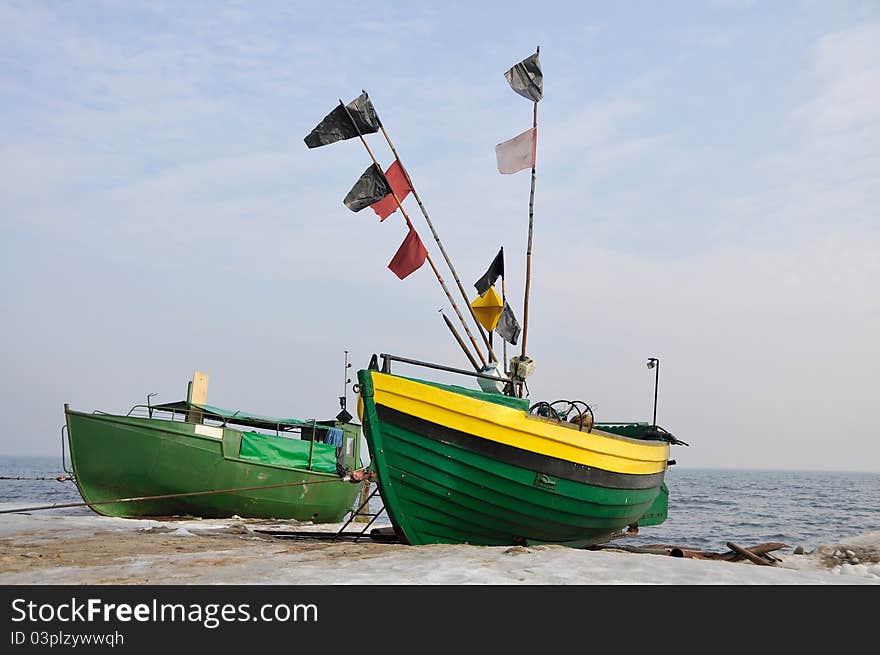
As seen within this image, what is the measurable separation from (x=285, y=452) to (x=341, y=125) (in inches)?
335

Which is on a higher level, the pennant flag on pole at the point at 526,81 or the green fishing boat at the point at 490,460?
the pennant flag on pole at the point at 526,81

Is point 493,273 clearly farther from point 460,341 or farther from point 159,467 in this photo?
point 159,467

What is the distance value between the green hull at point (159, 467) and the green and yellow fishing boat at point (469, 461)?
6.25 metres

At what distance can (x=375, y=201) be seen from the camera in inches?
499

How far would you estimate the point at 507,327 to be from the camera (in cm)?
1317

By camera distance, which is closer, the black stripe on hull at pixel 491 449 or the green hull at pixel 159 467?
the black stripe on hull at pixel 491 449

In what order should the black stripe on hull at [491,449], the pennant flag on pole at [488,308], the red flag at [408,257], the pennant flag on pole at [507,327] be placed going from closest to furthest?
the black stripe on hull at [491,449]
the pennant flag on pole at [488,308]
the red flag at [408,257]
the pennant flag on pole at [507,327]

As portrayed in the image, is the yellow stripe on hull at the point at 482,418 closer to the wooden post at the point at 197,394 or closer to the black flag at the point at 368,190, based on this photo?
the black flag at the point at 368,190

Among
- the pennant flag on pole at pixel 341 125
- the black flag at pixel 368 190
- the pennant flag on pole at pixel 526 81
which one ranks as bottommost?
the black flag at pixel 368 190

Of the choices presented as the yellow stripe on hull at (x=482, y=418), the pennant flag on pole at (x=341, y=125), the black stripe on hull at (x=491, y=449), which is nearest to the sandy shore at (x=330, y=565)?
the black stripe on hull at (x=491, y=449)

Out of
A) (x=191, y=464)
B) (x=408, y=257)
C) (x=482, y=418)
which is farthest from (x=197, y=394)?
(x=482, y=418)

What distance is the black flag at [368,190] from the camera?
1258cm

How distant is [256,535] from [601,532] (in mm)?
5510
